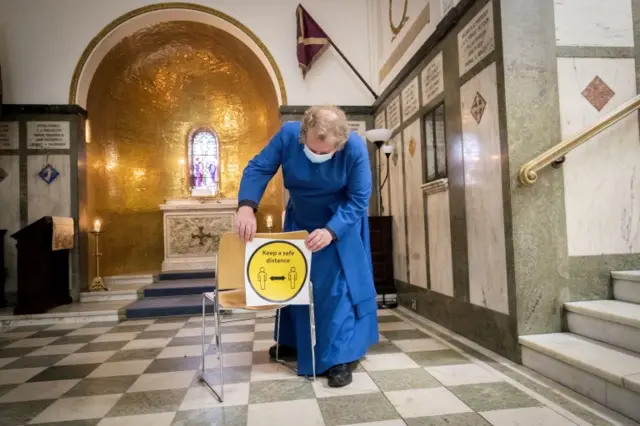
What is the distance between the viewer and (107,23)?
5.92 metres

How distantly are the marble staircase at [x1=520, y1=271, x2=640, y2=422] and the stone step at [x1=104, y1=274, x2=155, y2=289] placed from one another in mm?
5328

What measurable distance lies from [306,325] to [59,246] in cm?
397

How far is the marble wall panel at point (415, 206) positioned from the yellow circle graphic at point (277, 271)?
2.12m

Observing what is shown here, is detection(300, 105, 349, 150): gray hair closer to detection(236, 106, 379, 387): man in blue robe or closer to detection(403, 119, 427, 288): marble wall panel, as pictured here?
detection(236, 106, 379, 387): man in blue robe

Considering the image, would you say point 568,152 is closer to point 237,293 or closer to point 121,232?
point 237,293

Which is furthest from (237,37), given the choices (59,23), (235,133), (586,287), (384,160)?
(586,287)

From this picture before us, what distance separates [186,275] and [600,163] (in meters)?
5.31

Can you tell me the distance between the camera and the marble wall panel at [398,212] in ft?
15.4

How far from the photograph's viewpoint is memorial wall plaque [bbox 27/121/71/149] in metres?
5.67

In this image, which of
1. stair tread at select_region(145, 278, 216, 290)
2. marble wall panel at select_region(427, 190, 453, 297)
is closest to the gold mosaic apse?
stair tread at select_region(145, 278, 216, 290)

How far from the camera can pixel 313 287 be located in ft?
8.03

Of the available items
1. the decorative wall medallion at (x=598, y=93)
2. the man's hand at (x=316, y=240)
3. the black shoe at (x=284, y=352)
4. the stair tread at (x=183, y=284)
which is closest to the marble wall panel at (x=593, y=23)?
the decorative wall medallion at (x=598, y=93)

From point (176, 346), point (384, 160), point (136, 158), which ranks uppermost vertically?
point (136, 158)

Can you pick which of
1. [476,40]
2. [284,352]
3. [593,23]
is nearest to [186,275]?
[284,352]
